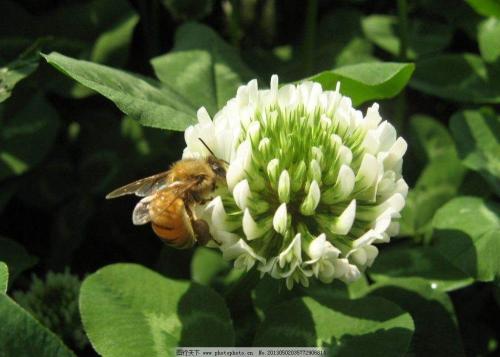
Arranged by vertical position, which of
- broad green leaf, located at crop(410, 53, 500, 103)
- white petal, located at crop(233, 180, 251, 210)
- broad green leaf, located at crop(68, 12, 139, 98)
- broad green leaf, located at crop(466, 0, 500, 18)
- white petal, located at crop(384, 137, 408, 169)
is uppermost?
white petal, located at crop(233, 180, 251, 210)

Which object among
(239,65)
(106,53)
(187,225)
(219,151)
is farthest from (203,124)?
(106,53)

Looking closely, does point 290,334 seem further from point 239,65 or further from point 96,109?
point 96,109

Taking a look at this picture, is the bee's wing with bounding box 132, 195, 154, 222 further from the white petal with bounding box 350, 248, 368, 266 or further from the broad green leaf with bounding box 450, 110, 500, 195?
the broad green leaf with bounding box 450, 110, 500, 195

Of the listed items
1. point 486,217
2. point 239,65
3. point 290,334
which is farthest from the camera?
point 239,65

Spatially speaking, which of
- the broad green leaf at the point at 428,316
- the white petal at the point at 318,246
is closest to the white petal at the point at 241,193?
the white petal at the point at 318,246

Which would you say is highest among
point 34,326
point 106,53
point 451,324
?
point 34,326

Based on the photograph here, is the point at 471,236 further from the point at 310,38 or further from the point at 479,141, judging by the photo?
the point at 310,38

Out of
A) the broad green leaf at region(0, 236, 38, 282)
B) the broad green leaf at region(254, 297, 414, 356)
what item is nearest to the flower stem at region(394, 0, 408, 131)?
the broad green leaf at region(254, 297, 414, 356)

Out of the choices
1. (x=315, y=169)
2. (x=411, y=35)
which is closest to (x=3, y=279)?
(x=315, y=169)
